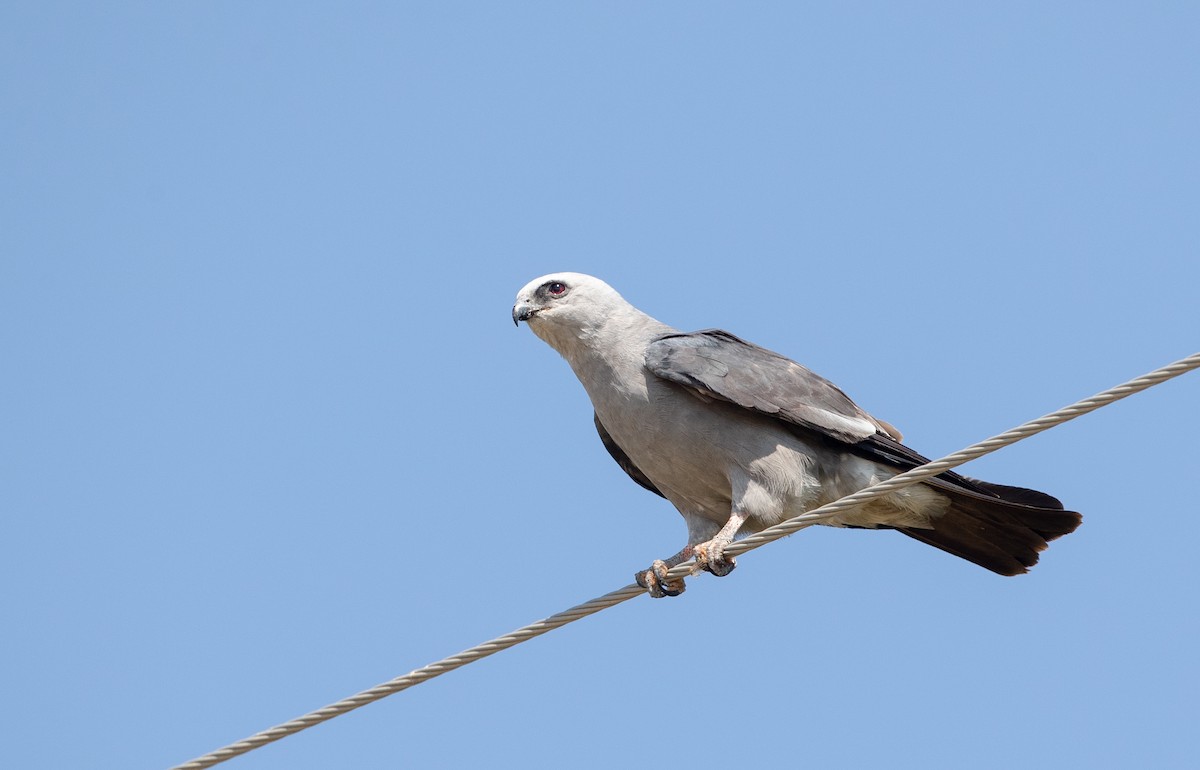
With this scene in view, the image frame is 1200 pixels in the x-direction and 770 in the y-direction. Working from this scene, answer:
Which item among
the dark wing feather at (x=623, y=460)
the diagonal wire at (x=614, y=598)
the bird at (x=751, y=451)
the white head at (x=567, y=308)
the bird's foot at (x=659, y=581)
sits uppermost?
the white head at (x=567, y=308)

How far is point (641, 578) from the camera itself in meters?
7.55

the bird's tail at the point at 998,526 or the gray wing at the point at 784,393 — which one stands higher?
the gray wing at the point at 784,393

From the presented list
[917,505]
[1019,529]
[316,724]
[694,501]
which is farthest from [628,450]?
[316,724]

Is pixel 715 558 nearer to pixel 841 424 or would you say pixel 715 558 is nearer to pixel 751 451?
pixel 751 451

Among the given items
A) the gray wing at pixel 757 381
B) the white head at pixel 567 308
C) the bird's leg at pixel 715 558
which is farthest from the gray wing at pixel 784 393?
the bird's leg at pixel 715 558

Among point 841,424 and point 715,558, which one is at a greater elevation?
point 841,424

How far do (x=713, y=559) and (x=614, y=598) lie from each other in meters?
1.23

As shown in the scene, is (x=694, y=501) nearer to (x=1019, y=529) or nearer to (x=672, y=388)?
(x=672, y=388)

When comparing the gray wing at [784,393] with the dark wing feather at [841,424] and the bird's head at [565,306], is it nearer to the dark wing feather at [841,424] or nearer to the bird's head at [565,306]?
the dark wing feather at [841,424]

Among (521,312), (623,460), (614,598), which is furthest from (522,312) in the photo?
(614,598)

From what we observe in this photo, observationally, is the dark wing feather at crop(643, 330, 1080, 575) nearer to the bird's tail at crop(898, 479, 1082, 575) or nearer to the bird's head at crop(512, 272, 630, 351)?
the bird's tail at crop(898, 479, 1082, 575)

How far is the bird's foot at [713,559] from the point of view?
24.7 ft

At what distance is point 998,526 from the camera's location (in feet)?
26.5

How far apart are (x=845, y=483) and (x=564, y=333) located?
205 cm
